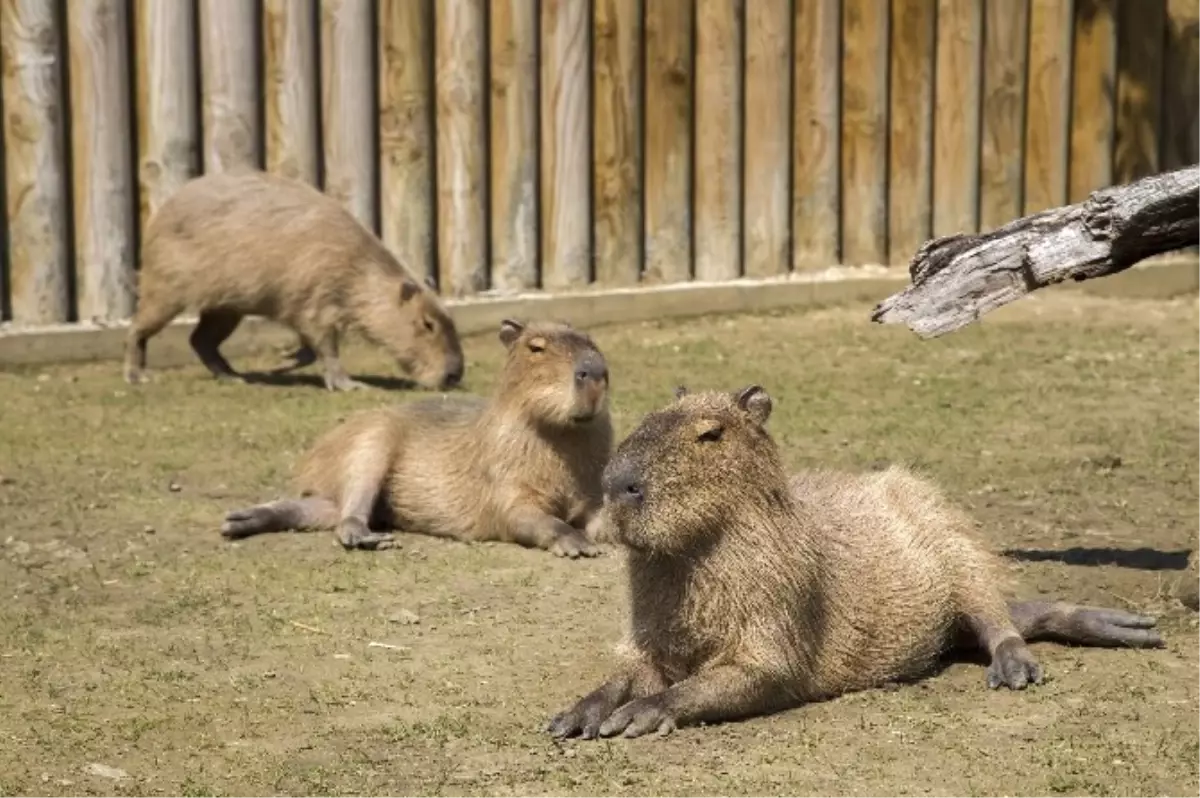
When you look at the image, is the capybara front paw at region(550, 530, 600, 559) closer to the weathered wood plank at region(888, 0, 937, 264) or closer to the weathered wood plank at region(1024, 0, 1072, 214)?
the weathered wood plank at region(888, 0, 937, 264)

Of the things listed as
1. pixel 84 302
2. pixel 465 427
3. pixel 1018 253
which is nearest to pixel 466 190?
pixel 84 302

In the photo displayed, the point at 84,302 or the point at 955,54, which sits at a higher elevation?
the point at 955,54

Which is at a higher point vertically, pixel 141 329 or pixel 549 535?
pixel 141 329

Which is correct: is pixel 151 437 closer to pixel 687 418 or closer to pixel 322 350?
pixel 322 350

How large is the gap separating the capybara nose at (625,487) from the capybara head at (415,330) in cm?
471

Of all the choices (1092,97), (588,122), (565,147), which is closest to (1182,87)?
(1092,97)

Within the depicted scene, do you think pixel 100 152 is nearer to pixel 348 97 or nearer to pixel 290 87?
pixel 290 87

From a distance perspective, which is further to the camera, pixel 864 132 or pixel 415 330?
pixel 864 132

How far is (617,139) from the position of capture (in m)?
10.1

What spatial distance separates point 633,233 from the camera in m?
10.2

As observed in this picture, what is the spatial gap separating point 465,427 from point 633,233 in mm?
3350

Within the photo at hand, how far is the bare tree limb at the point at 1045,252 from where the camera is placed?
524 cm

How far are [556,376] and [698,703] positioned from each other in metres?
2.31

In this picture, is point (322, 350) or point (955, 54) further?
point (955, 54)
